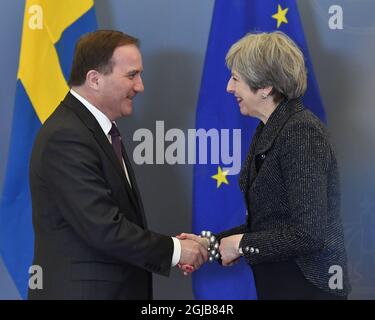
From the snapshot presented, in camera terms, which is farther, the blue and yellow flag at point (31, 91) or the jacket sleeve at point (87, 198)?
the blue and yellow flag at point (31, 91)

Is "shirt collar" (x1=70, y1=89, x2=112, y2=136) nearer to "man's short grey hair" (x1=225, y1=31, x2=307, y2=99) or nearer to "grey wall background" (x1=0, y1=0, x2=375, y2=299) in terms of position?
"man's short grey hair" (x1=225, y1=31, x2=307, y2=99)

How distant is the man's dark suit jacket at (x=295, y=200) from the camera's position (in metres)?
1.72

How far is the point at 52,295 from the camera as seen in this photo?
179cm

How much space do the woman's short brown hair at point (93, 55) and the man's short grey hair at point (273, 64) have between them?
0.41 metres

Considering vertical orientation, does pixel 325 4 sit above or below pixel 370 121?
above

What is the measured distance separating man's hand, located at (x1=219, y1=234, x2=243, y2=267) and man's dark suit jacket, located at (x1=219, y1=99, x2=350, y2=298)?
36 mm

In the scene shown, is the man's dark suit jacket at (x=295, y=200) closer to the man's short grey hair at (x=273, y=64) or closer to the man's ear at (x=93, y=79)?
the man's short grey hair at (x=273, y=64)

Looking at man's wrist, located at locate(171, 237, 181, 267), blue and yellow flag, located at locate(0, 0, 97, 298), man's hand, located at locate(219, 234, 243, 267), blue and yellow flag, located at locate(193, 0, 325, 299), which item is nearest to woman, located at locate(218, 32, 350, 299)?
man's hand, located at locate(219, 234, 243, 267)

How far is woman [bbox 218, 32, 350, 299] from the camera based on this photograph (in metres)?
1.73

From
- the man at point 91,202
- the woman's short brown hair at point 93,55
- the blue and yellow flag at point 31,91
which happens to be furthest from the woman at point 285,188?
the blue and yellow flag at point 31,91

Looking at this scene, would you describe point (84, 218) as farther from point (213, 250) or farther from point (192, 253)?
point (213, 250)

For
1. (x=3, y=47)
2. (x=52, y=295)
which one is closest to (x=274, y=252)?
(x=52, y=295)

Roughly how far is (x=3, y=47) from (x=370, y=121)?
1.58 m
